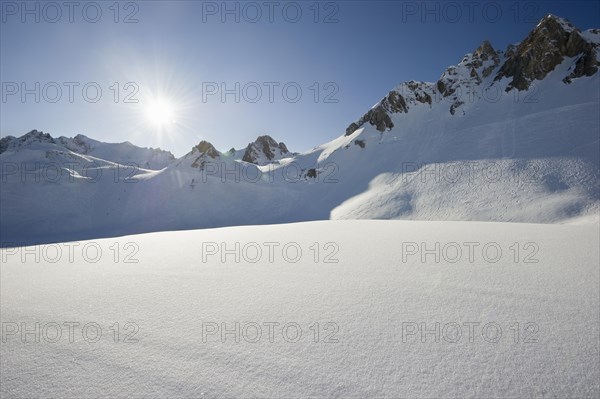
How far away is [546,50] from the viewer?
36.8 meters

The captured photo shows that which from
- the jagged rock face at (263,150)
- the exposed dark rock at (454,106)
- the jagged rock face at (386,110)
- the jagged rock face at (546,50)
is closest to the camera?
the jagged rock face at (546,50)

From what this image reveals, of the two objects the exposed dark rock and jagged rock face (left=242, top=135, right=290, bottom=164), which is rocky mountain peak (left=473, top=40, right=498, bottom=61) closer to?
the exposed dark rock

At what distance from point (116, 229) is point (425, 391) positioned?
37125mm

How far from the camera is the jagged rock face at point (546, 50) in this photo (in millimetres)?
36031

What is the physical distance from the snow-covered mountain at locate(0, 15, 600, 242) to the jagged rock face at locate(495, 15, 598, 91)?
0.49ft

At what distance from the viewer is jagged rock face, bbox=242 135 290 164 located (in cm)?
8968

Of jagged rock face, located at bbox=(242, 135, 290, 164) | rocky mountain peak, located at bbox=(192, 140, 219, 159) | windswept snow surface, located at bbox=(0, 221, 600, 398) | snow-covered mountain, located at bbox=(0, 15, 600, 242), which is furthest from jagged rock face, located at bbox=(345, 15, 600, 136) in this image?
jagged rock face, located at bbox=(242, 135, 290, 164)

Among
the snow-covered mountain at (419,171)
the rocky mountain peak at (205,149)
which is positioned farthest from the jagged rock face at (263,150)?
the snow-covered mountain at (419,171)

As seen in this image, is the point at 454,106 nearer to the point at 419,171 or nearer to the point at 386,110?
the point at 386,110

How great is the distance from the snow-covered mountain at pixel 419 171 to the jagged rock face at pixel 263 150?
4158cm

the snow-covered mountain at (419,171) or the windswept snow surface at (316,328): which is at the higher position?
the snow-covered mountain at (419,171)

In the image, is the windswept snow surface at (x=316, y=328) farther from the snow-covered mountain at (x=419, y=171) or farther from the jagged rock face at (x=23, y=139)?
the jagged rock face at (x=23, y=139)

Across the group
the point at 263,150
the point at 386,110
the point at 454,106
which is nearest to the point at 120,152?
the point at 263,150

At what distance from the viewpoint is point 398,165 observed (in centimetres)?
3266
